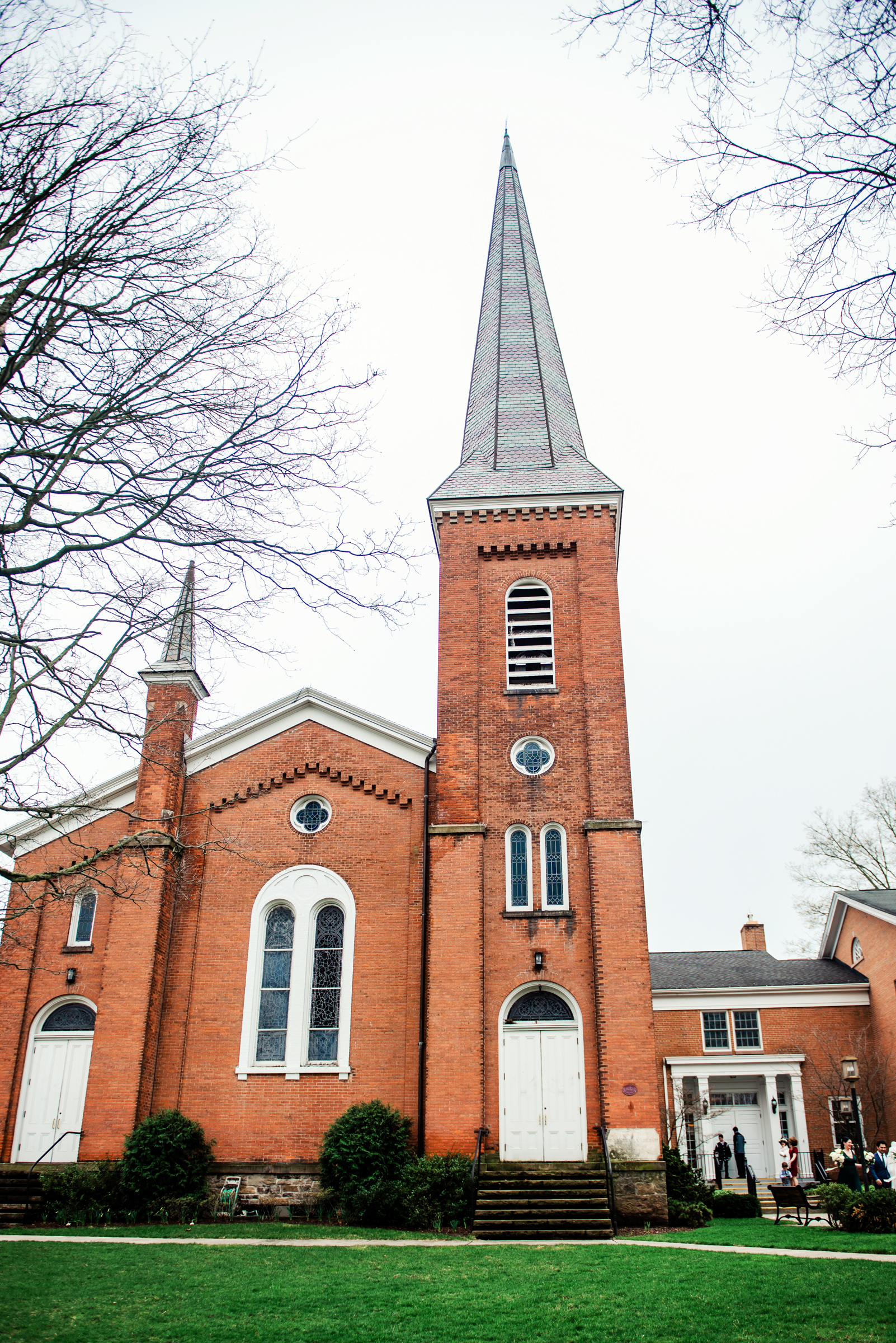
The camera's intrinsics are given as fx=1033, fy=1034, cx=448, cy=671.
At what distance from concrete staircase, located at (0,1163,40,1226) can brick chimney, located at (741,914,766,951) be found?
87.5 feet

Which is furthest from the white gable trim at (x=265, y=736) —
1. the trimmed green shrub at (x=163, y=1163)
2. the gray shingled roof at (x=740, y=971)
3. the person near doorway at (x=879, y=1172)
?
the gray shingled roof at (x=740, y=971)

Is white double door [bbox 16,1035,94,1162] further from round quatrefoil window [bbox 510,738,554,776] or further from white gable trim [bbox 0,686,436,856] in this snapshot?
round quatrefoil window [bbox 510,738,554,776]

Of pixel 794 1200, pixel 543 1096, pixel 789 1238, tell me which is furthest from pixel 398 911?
pixel 789 1238

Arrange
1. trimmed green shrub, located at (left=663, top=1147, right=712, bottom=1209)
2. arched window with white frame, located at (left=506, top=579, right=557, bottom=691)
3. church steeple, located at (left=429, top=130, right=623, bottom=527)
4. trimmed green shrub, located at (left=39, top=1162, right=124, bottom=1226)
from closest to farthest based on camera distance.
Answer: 1. trimmed green shrub, located at (left=39, top=1162, right=124, bottom=1226)
2. trimmed green shrub, located at (left=663, top=1147, right=712, bottom=1209)
3. arched window with white frame, located at (left=506, top=579, right=557, bottom=691)
4. church steeple, located at (left=429, top=130, right=623, bottom=527)

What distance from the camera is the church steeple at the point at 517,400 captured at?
22.1 m

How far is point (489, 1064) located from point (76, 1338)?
33.2 ft

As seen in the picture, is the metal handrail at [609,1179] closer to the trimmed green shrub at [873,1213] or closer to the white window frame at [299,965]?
the trimmed green shrub at [873,1213]

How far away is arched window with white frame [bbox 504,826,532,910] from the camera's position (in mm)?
18484

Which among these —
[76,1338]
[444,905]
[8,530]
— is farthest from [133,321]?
[444,905]

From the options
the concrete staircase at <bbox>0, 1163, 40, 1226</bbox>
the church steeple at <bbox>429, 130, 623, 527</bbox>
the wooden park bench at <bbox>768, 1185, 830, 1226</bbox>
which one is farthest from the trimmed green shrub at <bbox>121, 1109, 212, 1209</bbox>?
the church steeple at <bbox>429, 130, 623, 527</bbox>

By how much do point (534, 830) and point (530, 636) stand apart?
4.09m

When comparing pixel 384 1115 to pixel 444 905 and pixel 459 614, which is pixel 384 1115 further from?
pixel 459 614

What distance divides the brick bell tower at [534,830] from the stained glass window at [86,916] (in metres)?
6.71

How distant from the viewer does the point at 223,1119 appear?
1788 centimetres
